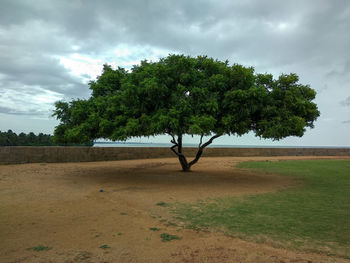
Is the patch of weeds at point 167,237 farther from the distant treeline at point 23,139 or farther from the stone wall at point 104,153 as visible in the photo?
the distant treeline at point 23,139

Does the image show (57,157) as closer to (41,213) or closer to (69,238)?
(41,213)

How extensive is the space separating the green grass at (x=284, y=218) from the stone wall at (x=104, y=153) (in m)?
16.7

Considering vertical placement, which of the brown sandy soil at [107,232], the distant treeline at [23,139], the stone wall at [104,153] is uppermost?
the distant treeline at [23,139]

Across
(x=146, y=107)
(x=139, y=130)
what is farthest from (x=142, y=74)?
(x=139, y=130)

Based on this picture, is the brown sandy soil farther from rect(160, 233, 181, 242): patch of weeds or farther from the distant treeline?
the distant treeline

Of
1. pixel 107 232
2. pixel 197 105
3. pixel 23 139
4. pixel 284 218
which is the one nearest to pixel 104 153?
pixel 197 105

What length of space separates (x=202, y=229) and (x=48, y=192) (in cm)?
641

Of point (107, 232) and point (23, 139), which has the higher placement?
point (23, 139)

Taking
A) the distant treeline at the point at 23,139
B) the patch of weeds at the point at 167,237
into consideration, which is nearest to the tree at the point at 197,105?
the patch of weeds at the point at 167,237

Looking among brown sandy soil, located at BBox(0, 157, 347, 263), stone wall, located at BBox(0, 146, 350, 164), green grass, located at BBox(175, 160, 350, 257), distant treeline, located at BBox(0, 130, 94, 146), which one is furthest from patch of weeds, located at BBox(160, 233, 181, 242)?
distant treeline, located at BBox(0, 130, 94, 146)

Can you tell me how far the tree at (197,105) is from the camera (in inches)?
426

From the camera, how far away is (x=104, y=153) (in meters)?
24.5

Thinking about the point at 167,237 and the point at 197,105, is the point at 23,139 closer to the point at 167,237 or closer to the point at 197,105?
the point at 197,105

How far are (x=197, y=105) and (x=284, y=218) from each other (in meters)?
6.00
